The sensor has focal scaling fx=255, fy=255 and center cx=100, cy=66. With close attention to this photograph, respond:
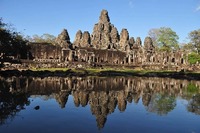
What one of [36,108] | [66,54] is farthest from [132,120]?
[66,54]

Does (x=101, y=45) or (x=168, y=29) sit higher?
(x=168, y=29)

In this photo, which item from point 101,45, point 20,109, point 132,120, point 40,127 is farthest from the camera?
point 101,45

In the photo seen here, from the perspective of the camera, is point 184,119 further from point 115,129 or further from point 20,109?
point 20,109

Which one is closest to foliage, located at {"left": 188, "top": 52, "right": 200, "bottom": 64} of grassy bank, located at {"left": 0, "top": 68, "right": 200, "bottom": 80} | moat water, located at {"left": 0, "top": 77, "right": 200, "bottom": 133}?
grassy bank, located at {"left": 0, "top": 68, "right": 200, "bottom": 80}

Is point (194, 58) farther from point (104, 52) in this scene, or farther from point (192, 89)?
point (192, 89)

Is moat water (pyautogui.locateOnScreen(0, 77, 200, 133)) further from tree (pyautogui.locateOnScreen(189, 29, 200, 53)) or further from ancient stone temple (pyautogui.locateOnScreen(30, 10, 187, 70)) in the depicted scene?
tree (pyautogui.locateOnScreen(189, 29, 200, 53))

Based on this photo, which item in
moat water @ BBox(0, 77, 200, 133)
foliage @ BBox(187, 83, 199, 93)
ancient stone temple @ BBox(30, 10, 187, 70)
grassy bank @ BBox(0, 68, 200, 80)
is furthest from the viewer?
ancient stone temple @ BBox(30, 10, 187, 70)

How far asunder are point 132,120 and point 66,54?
59.2m

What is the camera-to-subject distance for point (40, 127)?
9.56m

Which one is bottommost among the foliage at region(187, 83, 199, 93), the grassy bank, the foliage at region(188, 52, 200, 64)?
the foliage at region(187, 83, 199, 93)

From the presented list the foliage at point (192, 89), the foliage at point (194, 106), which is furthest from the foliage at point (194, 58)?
the foliage at point (194, 106)

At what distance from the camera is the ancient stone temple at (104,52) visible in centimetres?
6531

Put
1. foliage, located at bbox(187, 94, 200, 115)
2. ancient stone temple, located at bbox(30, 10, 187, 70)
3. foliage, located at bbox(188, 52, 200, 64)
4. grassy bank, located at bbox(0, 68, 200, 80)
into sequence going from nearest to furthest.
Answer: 1. foliage, located at bbox(187, 94, 200, 115)
2. grassy bank, located at bbox(0, 68, 200, 80)
3. ancient stone temple, located at bbox(30, 10, 187, 70)
4. foliage, located at bbox(188, 52, 200, 64)

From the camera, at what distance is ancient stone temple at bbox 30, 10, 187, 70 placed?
65.3m
